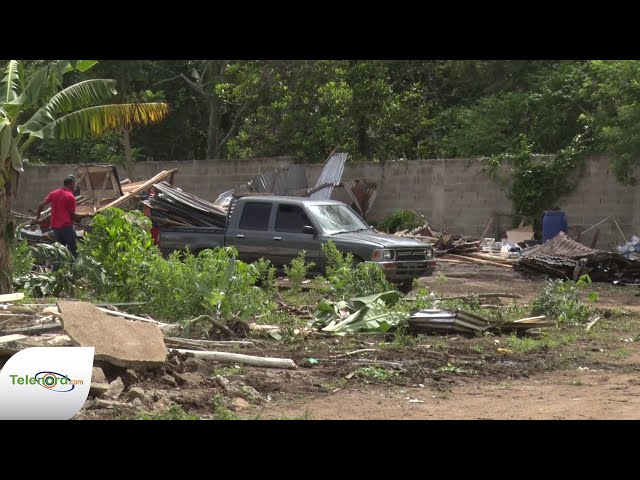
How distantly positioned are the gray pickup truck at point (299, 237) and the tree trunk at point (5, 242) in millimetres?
3664

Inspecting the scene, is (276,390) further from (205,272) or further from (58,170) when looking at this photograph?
(58,170)

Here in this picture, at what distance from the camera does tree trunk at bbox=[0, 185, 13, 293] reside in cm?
1484

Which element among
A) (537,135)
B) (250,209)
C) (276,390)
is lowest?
(276,390)

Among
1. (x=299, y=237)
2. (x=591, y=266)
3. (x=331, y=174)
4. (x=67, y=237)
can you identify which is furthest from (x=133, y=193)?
(x=591, y=266)

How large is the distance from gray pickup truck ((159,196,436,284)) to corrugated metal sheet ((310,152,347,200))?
9152 mm

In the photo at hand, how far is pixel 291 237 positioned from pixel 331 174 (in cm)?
1092

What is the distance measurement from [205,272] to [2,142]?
4.70 m

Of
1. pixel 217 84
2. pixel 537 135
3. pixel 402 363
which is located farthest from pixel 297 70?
pixel 402 363

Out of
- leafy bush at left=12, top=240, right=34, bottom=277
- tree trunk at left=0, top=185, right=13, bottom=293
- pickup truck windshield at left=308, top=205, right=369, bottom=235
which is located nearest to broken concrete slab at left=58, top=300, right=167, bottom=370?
tree trunk at left=0, top=185, right=13, bottom=293

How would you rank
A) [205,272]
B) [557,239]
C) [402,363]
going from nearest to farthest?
[402,363] < [205,272] < [557,239]

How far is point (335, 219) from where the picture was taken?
57.7 feet

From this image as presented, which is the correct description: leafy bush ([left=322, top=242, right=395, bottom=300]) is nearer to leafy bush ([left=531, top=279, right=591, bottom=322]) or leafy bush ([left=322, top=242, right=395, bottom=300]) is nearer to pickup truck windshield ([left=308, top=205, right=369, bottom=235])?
leafy bush ([left=531, top=279, right=591, bottom=322])

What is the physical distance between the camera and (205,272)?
12469mm

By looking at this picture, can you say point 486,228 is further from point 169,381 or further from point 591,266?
point 169,381
